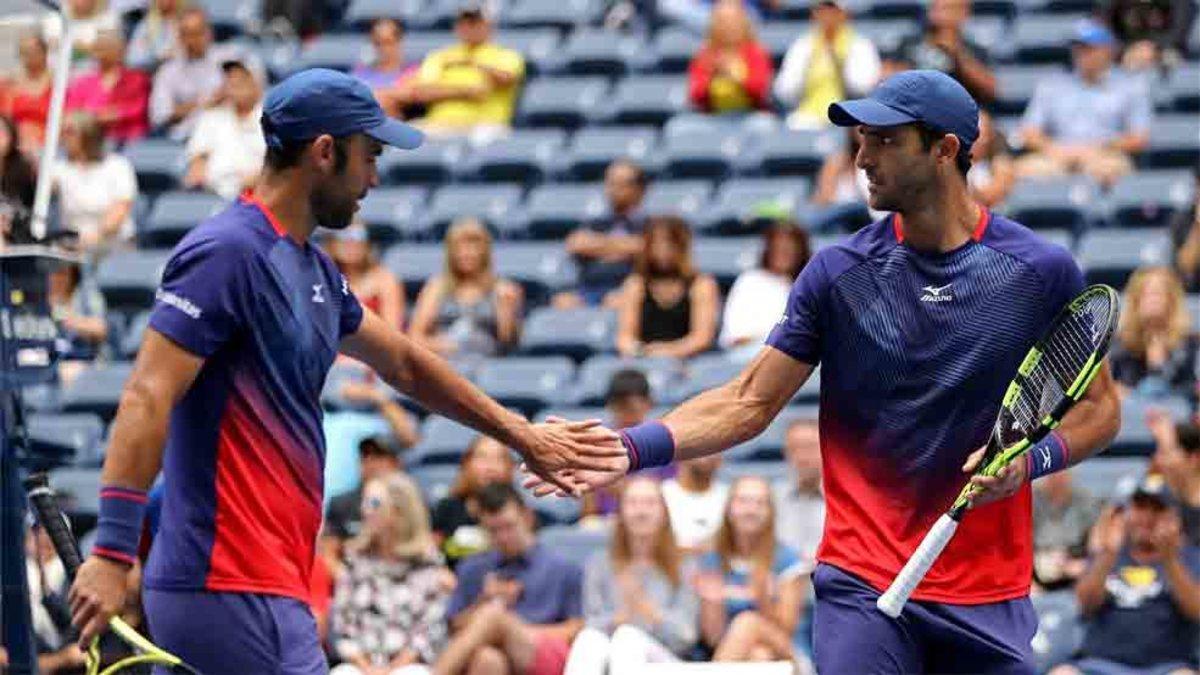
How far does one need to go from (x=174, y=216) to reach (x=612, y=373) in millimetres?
3601

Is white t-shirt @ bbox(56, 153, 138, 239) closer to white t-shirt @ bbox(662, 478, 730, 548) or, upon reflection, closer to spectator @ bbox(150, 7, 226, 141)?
spectator @ bbox(150, 7, 226, 141)

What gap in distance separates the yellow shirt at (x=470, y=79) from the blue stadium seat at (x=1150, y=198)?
3.75 m

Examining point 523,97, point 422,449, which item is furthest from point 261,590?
point 523,97

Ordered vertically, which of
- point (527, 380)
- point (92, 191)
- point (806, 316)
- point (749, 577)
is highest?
point (806, 316)

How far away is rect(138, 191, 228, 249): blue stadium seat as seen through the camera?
1421 cm

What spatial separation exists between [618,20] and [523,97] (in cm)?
102

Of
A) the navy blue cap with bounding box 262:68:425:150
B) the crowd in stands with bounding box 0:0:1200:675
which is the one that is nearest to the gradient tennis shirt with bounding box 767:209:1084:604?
the navy blue cap with bounding box 262:68:425:150

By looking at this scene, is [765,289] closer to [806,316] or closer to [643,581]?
[643,581]

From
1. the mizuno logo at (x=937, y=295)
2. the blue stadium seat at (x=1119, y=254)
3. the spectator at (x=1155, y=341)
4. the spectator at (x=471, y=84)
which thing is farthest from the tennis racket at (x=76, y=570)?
the spectator at (x=471, y=84)

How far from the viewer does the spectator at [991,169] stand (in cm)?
1259

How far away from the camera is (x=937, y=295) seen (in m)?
6.11

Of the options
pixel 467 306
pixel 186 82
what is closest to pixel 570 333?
pixel 467 306

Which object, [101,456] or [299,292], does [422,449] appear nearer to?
[101,456]

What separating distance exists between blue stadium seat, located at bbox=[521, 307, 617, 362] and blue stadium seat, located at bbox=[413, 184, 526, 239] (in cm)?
114
